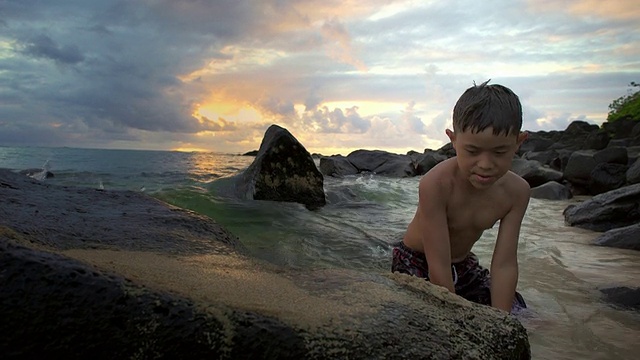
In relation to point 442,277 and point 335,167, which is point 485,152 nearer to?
point 442,277

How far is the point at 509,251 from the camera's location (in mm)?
2906

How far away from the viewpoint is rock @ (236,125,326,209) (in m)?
8.05

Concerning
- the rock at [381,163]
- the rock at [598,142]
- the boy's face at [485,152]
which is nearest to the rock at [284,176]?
the boy's face at [485,152]

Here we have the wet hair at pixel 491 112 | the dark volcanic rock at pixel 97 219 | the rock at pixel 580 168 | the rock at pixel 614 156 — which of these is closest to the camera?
the dark volcanic rock at pixel 97 219

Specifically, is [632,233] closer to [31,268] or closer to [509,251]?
[509,251]

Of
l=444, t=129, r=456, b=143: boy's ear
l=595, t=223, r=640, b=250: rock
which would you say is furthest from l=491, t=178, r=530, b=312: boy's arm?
l=595, t=223, r=640, b=250: rock

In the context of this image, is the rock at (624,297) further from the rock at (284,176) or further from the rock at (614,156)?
the rock at (614,156)

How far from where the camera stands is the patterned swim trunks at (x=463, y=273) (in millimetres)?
3266

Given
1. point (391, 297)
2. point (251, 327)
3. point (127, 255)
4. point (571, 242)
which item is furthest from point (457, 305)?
point (571, 242)

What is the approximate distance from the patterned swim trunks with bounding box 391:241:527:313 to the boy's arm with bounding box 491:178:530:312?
291 millimetres

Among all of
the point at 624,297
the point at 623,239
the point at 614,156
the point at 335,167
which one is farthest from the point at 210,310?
the point at 335,167

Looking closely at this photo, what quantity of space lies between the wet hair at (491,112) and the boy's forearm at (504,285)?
2.96ft

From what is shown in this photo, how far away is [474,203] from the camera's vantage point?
301 cm

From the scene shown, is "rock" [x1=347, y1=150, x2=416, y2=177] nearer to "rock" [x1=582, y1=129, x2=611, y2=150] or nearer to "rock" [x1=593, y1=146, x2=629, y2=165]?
"rock" [x1=582, y1=129, x2=611, y2=150]
